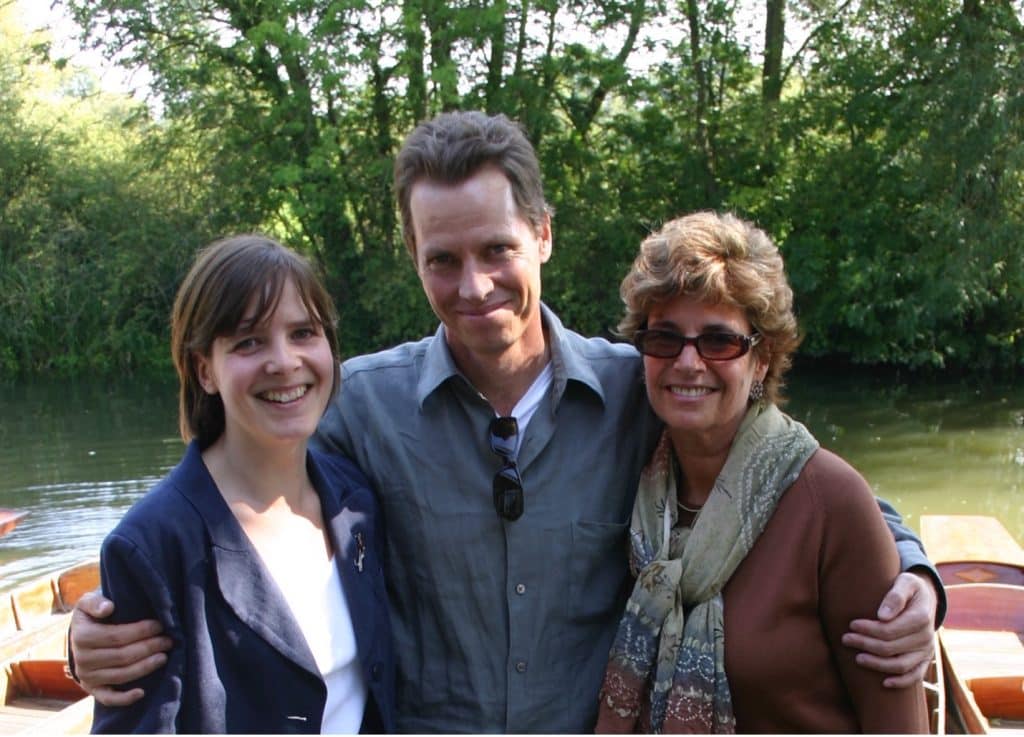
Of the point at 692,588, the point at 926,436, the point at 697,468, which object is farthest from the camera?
the point at 926,436

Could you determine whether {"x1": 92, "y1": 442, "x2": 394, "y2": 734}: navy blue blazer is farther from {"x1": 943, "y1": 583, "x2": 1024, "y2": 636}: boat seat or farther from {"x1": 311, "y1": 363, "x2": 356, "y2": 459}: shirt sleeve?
{"x1": 943, "y1": 583, "x2": 1024, "y2": 636}: boat seat

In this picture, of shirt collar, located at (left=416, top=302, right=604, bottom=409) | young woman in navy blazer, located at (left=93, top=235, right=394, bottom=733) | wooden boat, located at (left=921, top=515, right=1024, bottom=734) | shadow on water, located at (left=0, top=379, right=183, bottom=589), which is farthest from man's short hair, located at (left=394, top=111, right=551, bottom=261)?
shadow on water, located at (left=0, top=379, right=183, bottom=589)

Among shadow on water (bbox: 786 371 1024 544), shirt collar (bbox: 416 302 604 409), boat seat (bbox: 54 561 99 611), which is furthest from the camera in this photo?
shadow on water (bbox: 786 371 1024 544)

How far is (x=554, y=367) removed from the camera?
2.10 m

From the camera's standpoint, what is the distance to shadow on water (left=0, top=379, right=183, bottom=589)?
861cm

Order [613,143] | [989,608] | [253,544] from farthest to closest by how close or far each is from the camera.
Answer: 1. [613,143]
2. [989,608]
3. [253,544]

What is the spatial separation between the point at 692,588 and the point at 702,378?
38 cm

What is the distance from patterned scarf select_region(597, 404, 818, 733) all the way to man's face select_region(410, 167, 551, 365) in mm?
453

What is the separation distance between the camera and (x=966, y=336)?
47.0 ft

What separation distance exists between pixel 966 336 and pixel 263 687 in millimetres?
14416

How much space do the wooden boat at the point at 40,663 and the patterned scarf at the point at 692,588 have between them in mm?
2566

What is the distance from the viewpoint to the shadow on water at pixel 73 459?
8.61 m

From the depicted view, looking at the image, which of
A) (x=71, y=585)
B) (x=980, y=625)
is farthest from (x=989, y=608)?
(x=71, y=585)

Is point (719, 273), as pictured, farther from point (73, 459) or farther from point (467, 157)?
point (73, 459)
